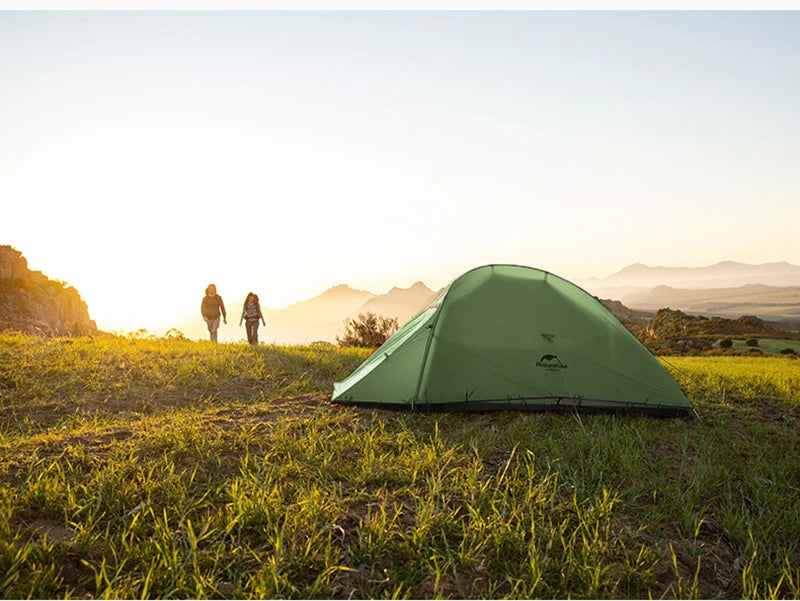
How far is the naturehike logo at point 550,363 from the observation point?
6.48m

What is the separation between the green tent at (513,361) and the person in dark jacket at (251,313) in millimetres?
11119

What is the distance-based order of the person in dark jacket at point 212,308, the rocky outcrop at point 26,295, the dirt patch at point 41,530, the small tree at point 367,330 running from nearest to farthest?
the dirt patch at point 41,530
the person in dark jacket at point 212,308
the small tree at point 367,330
the rocky outcrop at point 26,295

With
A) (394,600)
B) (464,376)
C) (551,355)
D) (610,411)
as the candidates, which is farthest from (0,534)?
(610,411)

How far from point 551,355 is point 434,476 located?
3.07m

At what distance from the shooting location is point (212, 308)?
16750mm

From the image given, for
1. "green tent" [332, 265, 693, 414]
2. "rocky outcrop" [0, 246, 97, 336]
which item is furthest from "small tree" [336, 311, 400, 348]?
"rocky outcrop" [0, 246, 97, 336]

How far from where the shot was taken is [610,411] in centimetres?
643

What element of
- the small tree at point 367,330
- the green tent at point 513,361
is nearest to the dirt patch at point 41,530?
the green tent at point 513,361

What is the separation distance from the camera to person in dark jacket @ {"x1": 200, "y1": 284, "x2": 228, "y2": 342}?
16.7 meters

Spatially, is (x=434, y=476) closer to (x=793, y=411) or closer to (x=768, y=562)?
(x=768, y=562)

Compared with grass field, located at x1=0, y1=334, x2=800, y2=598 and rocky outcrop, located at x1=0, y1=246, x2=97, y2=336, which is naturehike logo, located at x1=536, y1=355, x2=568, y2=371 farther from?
rocky outcrop, located at x1=0, y1=246, x2=97, y2=336

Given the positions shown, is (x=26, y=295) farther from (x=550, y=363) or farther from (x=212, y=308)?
(x=550, y=363)

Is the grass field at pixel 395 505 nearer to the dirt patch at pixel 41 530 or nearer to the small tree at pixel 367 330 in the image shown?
the dirt patch at pixel 41 530

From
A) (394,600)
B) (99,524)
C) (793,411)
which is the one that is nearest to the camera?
(394,600)
